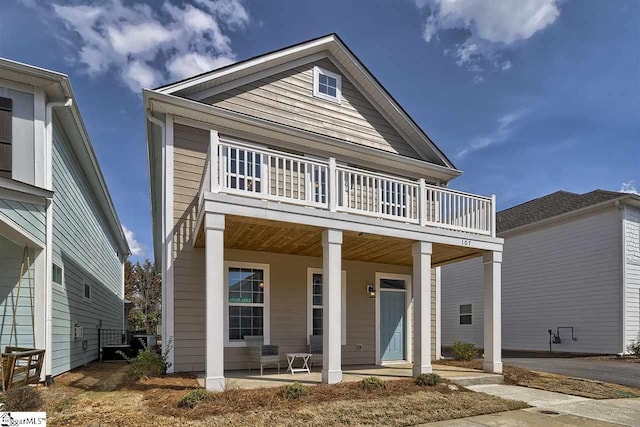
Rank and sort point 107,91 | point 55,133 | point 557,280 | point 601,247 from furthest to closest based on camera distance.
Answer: point 557,280 < point 601,247 < point 107,91 < point 55,133

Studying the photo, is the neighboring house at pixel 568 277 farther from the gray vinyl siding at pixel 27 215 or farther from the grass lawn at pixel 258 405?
the gray vinyl siding at pixel 27 215

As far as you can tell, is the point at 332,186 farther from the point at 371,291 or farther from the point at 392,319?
the point at 392,319

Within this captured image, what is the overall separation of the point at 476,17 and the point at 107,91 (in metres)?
12.1

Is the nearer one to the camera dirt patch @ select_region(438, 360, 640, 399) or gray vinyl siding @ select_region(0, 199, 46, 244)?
gray vinyl siding @ select_region(0, 199, 46, 244)

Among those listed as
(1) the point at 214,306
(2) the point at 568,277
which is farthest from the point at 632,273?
(1) the point at 214,306

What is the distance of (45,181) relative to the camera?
790cm

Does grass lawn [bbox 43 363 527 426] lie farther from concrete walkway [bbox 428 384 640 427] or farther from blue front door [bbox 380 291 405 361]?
blue front door [bbox 380 291 405 361]

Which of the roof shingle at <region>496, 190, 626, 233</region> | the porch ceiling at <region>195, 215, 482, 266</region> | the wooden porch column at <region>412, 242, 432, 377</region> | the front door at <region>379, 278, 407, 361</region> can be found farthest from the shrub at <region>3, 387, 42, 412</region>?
the roof shingle at <region>496, 190, 626, 233</region>

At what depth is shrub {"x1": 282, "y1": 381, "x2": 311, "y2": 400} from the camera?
6246mm

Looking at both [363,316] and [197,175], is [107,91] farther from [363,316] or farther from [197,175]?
[363,316]

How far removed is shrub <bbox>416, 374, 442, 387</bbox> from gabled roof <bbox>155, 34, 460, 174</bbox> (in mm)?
6316

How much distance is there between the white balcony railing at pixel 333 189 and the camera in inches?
279

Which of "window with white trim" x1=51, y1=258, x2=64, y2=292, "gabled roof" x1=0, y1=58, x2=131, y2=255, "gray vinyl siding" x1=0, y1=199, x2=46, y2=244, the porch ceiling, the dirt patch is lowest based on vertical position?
the dirt patch

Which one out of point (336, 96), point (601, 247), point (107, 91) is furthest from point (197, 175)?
point (601, 247)
